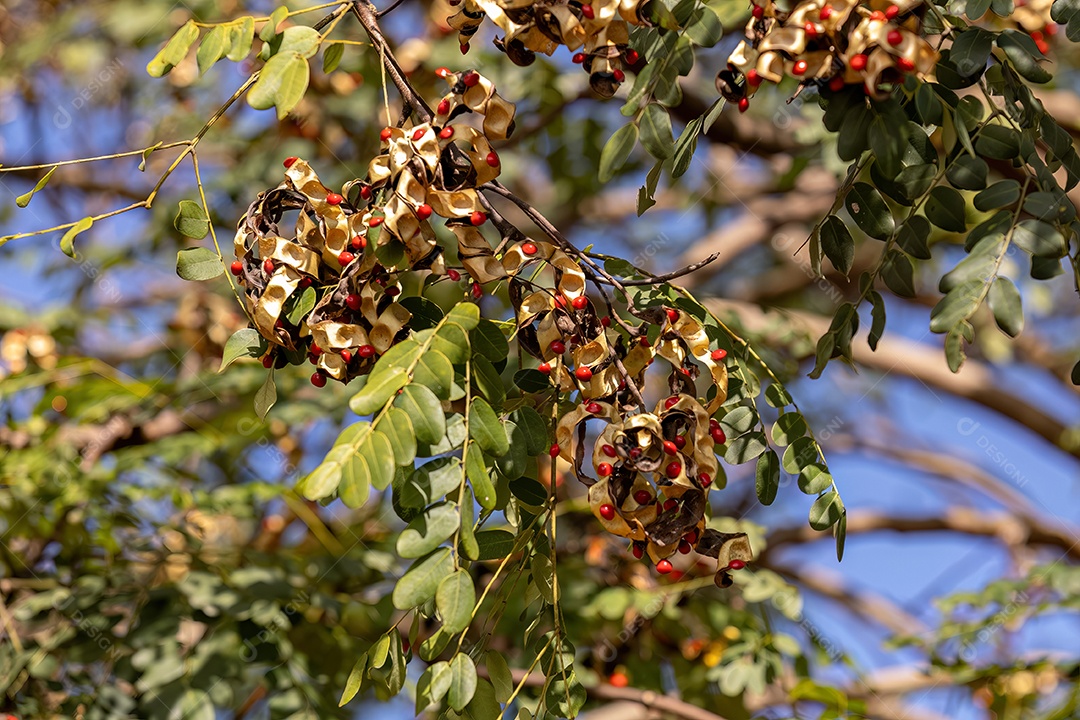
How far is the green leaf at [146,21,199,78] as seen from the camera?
0.91 m

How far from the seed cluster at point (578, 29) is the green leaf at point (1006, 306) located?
340 millimetres

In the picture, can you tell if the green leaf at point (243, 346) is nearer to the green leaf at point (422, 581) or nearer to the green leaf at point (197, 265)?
the green leaf at point (197, 265)

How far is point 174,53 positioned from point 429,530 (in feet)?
1.61

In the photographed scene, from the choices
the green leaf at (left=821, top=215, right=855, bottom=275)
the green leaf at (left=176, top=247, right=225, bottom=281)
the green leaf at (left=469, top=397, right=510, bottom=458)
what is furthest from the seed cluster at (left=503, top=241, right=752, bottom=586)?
the green leaf at (left=176, top=247, right=225, bottom=281)

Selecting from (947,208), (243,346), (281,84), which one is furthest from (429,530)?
(947,208)

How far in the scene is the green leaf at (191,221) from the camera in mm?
953

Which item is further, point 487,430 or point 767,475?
point 767,475

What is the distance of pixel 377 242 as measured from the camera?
31.2 inches

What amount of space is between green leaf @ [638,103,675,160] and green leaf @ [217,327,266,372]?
0.37m

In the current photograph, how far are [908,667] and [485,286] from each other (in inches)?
83.5

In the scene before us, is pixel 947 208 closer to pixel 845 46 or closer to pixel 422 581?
pixel 845 46

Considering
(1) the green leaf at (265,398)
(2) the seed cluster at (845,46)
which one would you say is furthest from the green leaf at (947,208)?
(1) the green leaf at (265,398)

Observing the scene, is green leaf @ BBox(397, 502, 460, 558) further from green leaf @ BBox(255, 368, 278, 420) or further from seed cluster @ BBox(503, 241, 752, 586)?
green leaf @ BBox(255, 368, 278, 420)

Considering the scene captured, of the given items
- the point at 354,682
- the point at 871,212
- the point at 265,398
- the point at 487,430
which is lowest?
the point at 354,682
